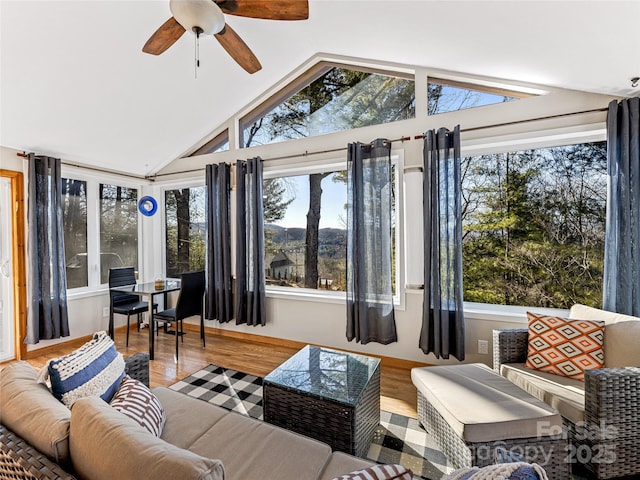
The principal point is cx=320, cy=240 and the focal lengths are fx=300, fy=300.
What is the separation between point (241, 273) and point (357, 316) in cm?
157

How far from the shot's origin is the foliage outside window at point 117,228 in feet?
13.9

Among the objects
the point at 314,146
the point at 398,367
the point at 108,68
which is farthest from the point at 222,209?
the point at 398,367

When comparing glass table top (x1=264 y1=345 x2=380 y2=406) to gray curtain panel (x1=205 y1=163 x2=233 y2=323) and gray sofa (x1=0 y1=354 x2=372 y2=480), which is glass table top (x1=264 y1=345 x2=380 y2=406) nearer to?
gray sofa (x1=0 y1=354 x2=372 y2=480)

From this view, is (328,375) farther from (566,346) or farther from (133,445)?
(566,346)

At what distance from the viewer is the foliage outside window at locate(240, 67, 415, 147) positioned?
10.6 feet

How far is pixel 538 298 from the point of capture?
9.17 feet

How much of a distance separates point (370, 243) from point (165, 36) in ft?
7.79

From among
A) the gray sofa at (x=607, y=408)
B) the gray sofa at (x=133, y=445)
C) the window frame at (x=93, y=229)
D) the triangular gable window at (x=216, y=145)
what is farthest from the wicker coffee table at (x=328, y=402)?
the window frame at (x=93, y=229)

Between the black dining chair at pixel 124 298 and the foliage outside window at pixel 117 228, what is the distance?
45 centimetres

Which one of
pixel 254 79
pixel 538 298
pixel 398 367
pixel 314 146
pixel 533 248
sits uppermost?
pixel 254 79

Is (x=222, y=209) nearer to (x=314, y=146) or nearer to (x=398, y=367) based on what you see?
(x=314, y=146)

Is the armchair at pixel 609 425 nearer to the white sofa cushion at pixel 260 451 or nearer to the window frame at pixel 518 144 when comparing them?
the window frame at pixel 518 144

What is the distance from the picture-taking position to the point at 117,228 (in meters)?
4.41

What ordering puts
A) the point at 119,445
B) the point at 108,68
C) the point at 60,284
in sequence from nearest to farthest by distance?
the point at 119,445 < the point at 108,68 < the point at 60,284
